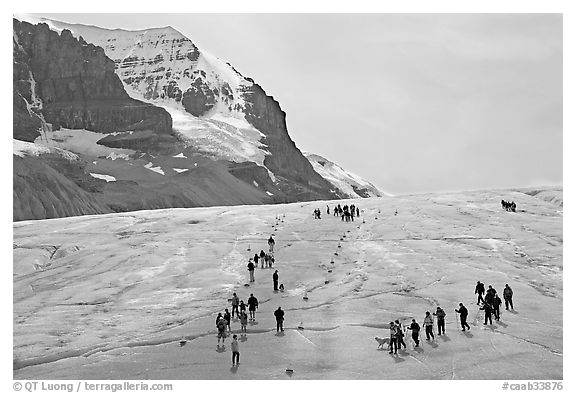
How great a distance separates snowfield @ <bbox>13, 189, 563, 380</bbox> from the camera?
2577 centimetres

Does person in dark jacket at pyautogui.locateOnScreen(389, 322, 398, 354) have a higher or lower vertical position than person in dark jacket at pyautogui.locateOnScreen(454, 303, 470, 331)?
lower

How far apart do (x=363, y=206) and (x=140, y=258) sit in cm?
2715

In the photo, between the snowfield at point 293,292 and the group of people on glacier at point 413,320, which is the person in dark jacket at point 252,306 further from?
the snowfield at point 293,292

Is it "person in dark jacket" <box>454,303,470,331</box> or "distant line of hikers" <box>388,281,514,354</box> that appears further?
"person in dark jacket" <box>454,303,470,331</box>

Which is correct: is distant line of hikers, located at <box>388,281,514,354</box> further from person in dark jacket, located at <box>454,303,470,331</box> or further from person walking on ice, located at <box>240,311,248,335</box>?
person walking on ice, located at <box>240,311,248,335</box>

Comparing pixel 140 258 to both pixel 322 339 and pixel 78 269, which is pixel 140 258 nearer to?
pixel 78 269

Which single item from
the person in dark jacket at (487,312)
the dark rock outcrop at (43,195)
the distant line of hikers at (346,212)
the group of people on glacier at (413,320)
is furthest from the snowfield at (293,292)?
the dark rock outcrop at (43,195)

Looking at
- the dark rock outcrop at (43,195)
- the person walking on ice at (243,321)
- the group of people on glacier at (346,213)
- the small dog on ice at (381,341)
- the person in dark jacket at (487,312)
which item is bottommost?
the small dog on ice at (381,341)

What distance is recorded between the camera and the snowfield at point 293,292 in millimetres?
25766

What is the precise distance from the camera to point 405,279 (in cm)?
3719

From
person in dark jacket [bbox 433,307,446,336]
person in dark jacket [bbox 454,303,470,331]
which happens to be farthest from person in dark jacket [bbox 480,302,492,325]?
person in dark jacket [bbox 433,307,446,336]

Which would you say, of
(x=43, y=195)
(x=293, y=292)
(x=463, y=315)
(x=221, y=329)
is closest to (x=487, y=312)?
(x=463, y=315)

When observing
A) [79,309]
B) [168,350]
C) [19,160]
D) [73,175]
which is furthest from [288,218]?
[73,175]

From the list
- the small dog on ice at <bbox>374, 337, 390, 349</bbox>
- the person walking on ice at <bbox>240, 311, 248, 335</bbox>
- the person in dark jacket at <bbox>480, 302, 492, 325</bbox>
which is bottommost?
the small dog on ice at <bbox>374, 337, 390, 349</bbox>
